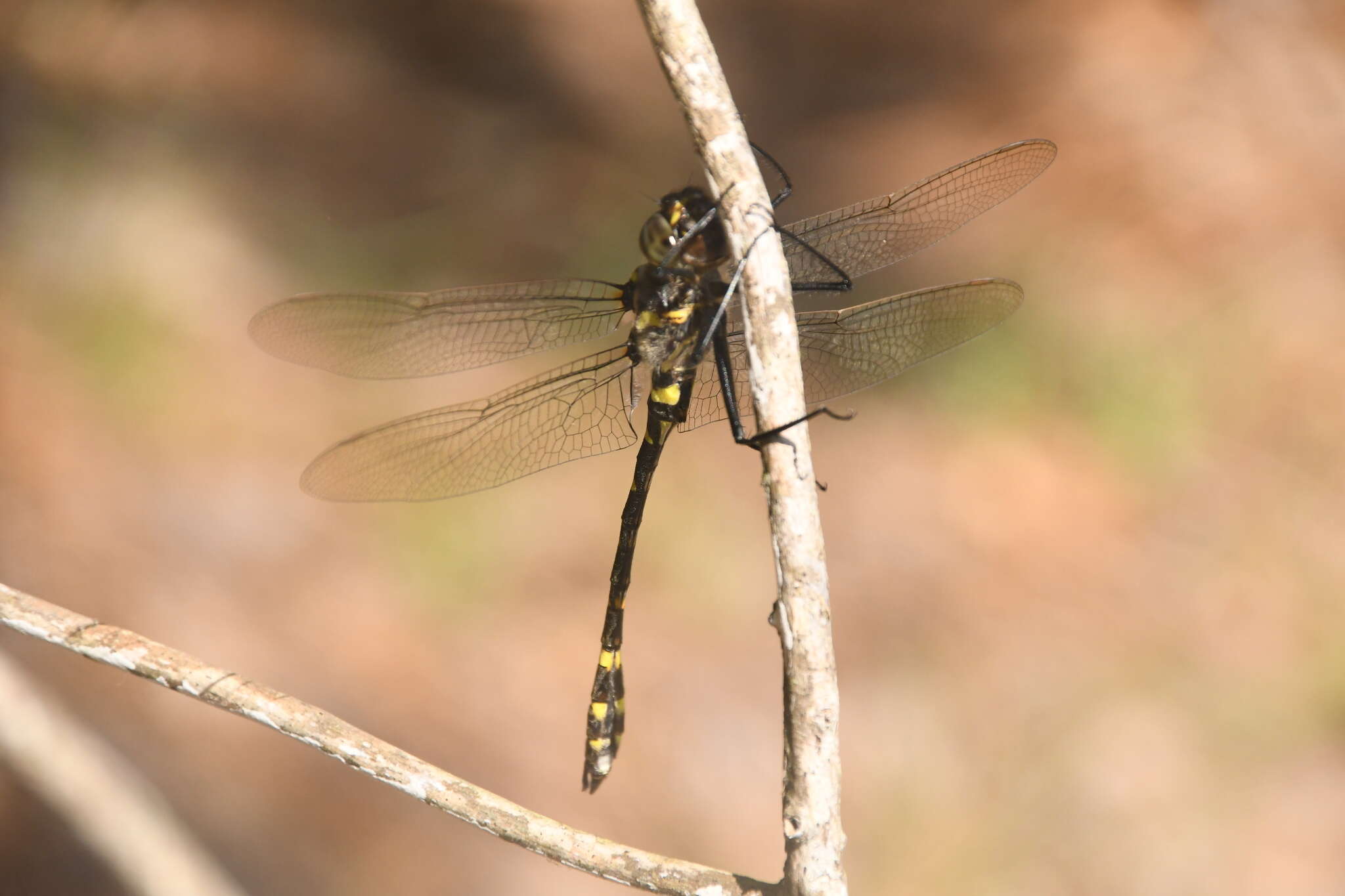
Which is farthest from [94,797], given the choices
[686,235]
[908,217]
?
[908,217]

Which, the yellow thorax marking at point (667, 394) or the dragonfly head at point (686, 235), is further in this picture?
the yellow thorax marking at point (667, 394)

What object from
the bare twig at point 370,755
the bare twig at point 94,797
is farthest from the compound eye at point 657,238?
the bare twig at point 94,797

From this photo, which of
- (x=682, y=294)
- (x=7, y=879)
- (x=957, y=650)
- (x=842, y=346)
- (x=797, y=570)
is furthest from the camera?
(x=957, y=650)

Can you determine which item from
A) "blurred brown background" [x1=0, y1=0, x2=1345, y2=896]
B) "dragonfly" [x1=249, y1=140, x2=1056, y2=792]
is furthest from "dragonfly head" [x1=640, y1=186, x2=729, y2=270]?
"blurred brown background" [x1=0, y1=0, x2=1345, y2=896]

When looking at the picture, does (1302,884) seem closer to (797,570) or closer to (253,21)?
(797,570)

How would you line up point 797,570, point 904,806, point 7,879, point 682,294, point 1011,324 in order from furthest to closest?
point 1011,324 → point 904,806 → point 7,879 → point 682,294 → point 797,570

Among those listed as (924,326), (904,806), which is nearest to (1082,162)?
(924,326)

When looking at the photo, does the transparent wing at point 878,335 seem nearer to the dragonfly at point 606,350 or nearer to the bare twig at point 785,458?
the dragonfly at point 606,350
